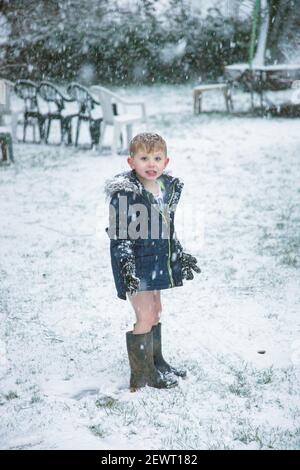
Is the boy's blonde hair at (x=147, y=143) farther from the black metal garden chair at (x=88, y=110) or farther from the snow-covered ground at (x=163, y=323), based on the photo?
the black metal garden chair at (x=88, y=110)

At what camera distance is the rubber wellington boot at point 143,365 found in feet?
9.59

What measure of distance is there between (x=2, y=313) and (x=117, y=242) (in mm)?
1688

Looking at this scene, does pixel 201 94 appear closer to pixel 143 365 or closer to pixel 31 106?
pixel 31 106

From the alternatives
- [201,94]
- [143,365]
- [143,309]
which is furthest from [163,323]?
[201,94]

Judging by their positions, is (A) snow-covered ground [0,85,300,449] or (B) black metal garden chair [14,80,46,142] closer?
(A) snow-covered ground [0,85,300,449]

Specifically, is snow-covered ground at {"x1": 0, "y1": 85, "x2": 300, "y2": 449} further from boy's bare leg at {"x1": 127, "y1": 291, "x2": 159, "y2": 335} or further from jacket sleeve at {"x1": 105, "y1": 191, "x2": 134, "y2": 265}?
jacket sleeve at {"x1": 105, "y1": 191, "x2": 134, "y2": 265}

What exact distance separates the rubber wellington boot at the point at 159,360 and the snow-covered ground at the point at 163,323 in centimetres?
11

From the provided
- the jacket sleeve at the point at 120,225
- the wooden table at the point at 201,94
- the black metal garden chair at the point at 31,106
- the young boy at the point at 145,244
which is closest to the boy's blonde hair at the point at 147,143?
the young boy at the point at 145,244

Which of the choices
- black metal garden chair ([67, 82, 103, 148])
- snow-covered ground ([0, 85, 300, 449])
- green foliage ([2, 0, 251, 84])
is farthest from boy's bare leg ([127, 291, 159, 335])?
green foliage ([2, 0, 251, 84])

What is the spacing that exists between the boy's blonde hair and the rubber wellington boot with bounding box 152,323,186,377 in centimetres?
99

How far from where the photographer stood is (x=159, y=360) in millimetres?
3160

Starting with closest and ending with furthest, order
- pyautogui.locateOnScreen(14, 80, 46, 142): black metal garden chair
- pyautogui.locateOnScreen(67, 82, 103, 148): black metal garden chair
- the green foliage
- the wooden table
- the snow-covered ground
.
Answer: the snow-covered ground → pyautogui.locateOnScreen(67, 82, 103, 148): black metal garden chair → pyautogui.locateOnScreen(14, 80, 46, 142): black metal garden chair → the wooden table → the green foliage

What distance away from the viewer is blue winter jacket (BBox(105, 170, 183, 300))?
9.00 ft

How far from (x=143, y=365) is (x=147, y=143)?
1177 mm
